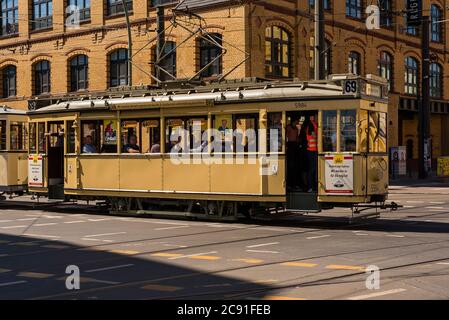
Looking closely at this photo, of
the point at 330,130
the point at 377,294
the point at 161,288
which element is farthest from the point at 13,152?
the point at 377,294

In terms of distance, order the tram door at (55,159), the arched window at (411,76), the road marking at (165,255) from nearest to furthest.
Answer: the road marking at (165,255) → the tram door at (55,159) → the arched window at (411,76)

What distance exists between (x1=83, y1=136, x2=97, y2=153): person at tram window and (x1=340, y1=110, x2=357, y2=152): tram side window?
7.44 m

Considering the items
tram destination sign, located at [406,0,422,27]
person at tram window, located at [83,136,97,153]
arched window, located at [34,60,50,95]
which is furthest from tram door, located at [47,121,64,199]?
tram destination sign, located at [406,0,422,27]

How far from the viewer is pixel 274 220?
17.7 m

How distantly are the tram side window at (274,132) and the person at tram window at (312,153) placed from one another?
2.14 feet

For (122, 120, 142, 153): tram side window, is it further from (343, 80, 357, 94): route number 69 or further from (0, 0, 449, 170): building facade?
(0, 0, 449, 170): building facade

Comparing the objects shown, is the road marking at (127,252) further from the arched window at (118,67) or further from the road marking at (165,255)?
the arched window at (118,67)

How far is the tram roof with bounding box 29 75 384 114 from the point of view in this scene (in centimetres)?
1545

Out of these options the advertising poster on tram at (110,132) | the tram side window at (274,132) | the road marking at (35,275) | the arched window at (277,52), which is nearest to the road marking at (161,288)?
the road marking at (35,275)

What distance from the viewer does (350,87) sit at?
592 inches

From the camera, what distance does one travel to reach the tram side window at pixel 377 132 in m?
15.5

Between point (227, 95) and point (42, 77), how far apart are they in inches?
1158

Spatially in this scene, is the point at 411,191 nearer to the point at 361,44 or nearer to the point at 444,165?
the point at 444,165
